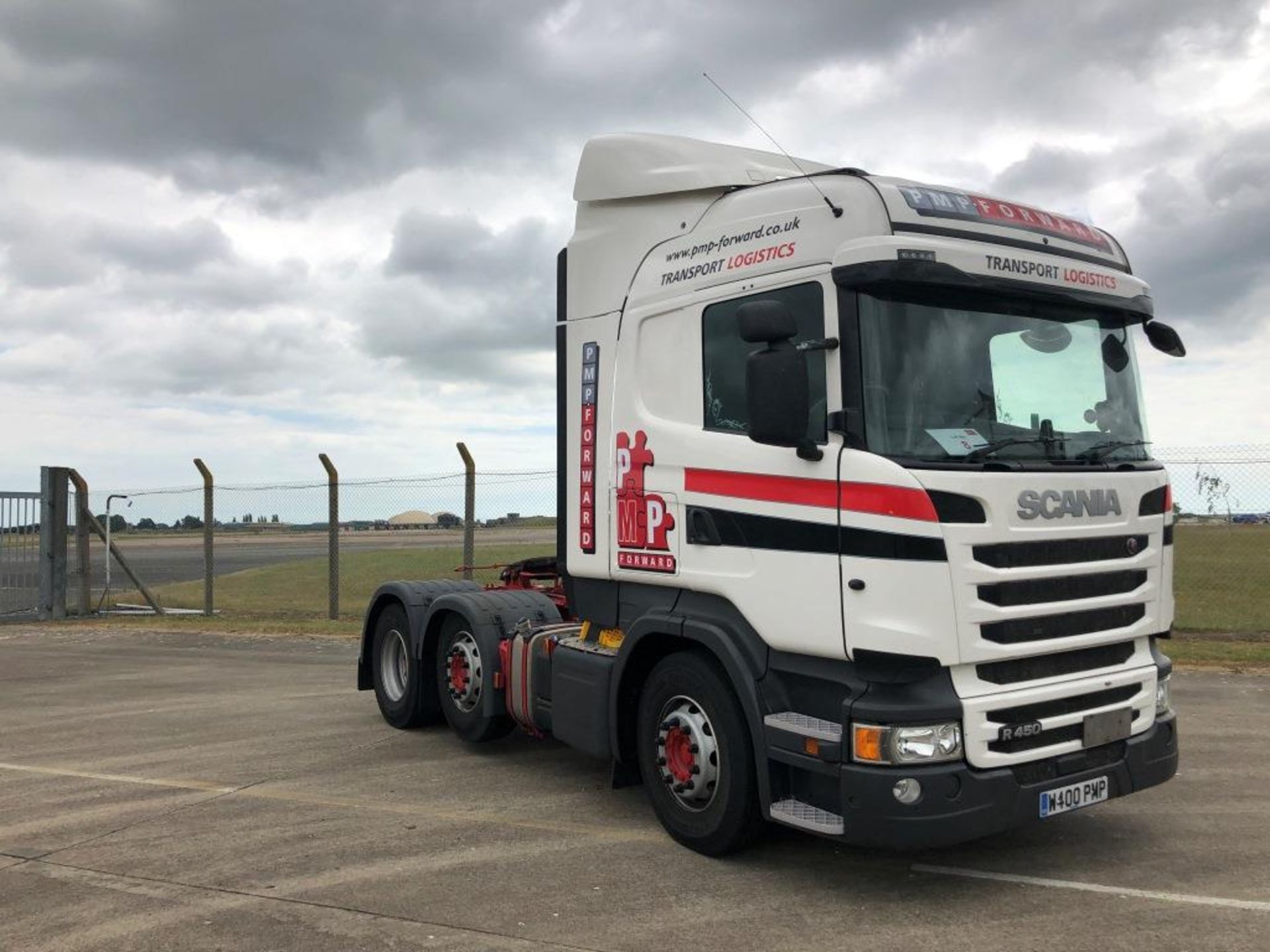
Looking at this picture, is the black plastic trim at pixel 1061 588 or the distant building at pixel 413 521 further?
the distant building at pixel 413 521

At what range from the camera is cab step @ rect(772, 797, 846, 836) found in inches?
168

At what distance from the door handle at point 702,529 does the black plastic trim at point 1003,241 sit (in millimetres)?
1612

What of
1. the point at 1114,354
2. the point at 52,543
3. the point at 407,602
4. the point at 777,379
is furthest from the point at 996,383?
the point at 52,543

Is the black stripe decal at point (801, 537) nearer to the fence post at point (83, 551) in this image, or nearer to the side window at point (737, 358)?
the side window at point (737, 358)

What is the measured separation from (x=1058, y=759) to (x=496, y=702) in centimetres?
368

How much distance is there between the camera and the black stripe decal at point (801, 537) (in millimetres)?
4168

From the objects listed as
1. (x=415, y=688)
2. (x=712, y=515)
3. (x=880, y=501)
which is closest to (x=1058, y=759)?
(x=880, y=501)

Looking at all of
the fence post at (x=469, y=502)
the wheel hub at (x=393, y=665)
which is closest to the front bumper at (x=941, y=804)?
the wheel hub at (x=393, y=665)

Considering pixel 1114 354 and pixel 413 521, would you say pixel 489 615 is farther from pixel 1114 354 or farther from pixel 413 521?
pixel 413 521

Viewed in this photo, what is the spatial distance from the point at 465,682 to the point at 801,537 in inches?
139

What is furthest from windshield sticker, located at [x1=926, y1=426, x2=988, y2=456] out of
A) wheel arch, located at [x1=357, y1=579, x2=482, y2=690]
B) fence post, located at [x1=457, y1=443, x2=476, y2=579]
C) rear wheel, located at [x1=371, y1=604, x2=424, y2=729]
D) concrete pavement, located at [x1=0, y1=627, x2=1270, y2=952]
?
fence post, located at [x1=457, y1=443, x2=476, y2=579]

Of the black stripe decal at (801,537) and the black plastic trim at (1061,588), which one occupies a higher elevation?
the black stripe decal at (801,537)

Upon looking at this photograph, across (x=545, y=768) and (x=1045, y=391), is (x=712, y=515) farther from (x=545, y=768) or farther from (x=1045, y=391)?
(x=545, y=768)

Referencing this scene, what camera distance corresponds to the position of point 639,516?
566 cm
